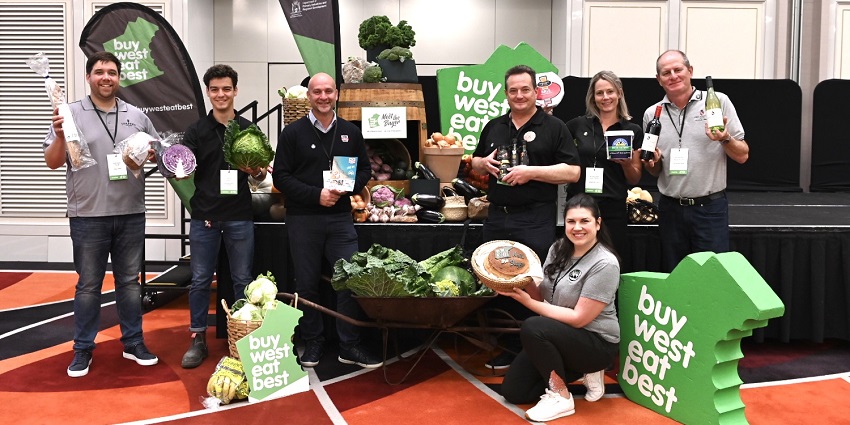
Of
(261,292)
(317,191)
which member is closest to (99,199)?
(261,292)

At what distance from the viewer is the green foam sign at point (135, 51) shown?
541cm

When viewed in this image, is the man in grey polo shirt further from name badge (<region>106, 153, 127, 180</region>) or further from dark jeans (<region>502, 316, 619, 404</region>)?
dark jeans (<region>502, 316, 619, 404</region>)

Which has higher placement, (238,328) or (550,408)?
A: (238,328)

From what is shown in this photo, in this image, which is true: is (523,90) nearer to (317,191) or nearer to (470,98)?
(317,191)

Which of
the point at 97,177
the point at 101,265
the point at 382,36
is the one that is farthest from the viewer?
the point at 382,36

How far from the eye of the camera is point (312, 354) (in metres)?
4.45

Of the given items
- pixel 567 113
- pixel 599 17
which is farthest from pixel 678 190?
pixel 599 17

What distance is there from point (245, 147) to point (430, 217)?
1.29m

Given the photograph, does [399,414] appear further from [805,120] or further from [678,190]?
[805,120]

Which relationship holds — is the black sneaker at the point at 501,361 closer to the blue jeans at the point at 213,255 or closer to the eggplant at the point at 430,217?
the eggplant at the point at 430,217

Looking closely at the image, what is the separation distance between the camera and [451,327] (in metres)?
4.06

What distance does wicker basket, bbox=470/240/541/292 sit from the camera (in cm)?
353

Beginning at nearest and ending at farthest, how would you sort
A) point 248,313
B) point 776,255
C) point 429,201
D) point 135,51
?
point 248,313 → point 776,255 → point 429,201 → point 135,51

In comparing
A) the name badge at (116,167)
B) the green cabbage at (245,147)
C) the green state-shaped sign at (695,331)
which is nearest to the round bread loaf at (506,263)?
the green state-shaped sign at (695,331)
